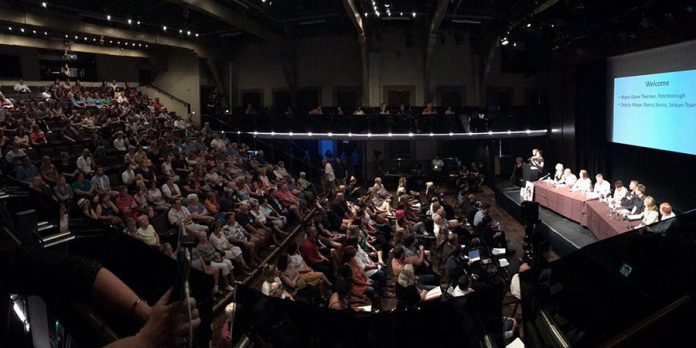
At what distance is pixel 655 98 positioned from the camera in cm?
907

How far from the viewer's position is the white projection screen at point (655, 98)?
810 cm

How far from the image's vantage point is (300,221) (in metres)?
10.2

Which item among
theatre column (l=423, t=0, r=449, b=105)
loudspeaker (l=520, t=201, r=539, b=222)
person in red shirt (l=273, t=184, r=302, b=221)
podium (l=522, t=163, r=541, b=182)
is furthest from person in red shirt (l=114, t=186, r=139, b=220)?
theatre column (l=423, t=0, r=449, b=105)

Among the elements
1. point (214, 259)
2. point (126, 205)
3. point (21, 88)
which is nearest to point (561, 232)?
point (214, 259)

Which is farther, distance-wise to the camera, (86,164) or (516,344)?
(86,164)

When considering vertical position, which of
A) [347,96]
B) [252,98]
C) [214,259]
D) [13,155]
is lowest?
[214,259]

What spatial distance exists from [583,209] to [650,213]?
201cm

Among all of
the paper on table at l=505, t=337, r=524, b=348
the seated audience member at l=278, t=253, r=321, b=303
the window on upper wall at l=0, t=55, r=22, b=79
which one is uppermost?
the window on upper wall at l=0, t=55, r=22, b=79

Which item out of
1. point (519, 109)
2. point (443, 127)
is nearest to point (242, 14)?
point (443, 127)

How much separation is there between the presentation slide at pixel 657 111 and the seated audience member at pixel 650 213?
155cm

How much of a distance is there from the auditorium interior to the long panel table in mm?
66

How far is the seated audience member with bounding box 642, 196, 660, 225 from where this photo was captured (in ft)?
24.0

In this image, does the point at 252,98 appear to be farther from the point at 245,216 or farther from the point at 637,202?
the point at 637,202

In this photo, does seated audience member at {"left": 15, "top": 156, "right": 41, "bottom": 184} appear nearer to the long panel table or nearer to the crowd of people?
the crowd of people
